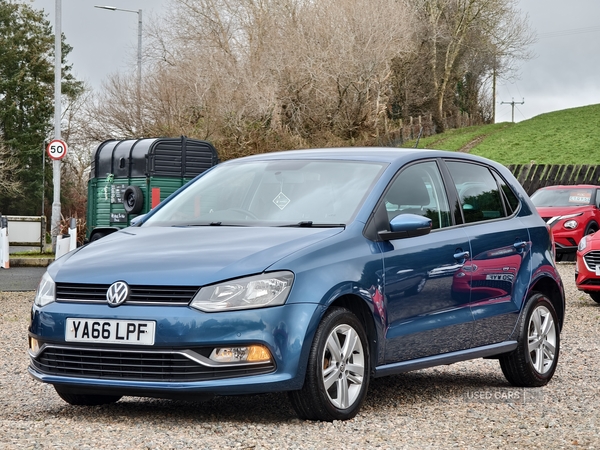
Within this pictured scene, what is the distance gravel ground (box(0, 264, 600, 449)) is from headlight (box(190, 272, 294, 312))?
0.66 metres

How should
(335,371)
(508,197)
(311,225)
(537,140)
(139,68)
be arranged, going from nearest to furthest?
(335,371), (311,225), (508,197), (139,68), (537,140)

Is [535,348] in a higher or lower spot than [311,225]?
lower

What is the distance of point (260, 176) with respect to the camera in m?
7.01

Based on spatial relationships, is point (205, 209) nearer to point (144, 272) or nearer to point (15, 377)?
point (144, 272)

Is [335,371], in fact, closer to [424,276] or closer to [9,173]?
[424,276]

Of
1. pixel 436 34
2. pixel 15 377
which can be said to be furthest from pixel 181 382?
pixel 436 34

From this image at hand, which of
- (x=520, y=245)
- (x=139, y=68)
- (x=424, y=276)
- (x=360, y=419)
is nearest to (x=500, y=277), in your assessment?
(x=520, y=245)

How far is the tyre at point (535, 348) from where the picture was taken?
25.1ft

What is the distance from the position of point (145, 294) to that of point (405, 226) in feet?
5.46

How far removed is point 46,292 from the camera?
5.98 m

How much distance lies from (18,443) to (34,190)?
7599 cm

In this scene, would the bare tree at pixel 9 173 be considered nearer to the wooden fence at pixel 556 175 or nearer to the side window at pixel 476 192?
the wooden fence at pixel 556 175

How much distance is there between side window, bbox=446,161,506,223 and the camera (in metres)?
7.43

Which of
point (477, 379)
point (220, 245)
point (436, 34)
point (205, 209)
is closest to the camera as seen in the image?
point (220, 245)
